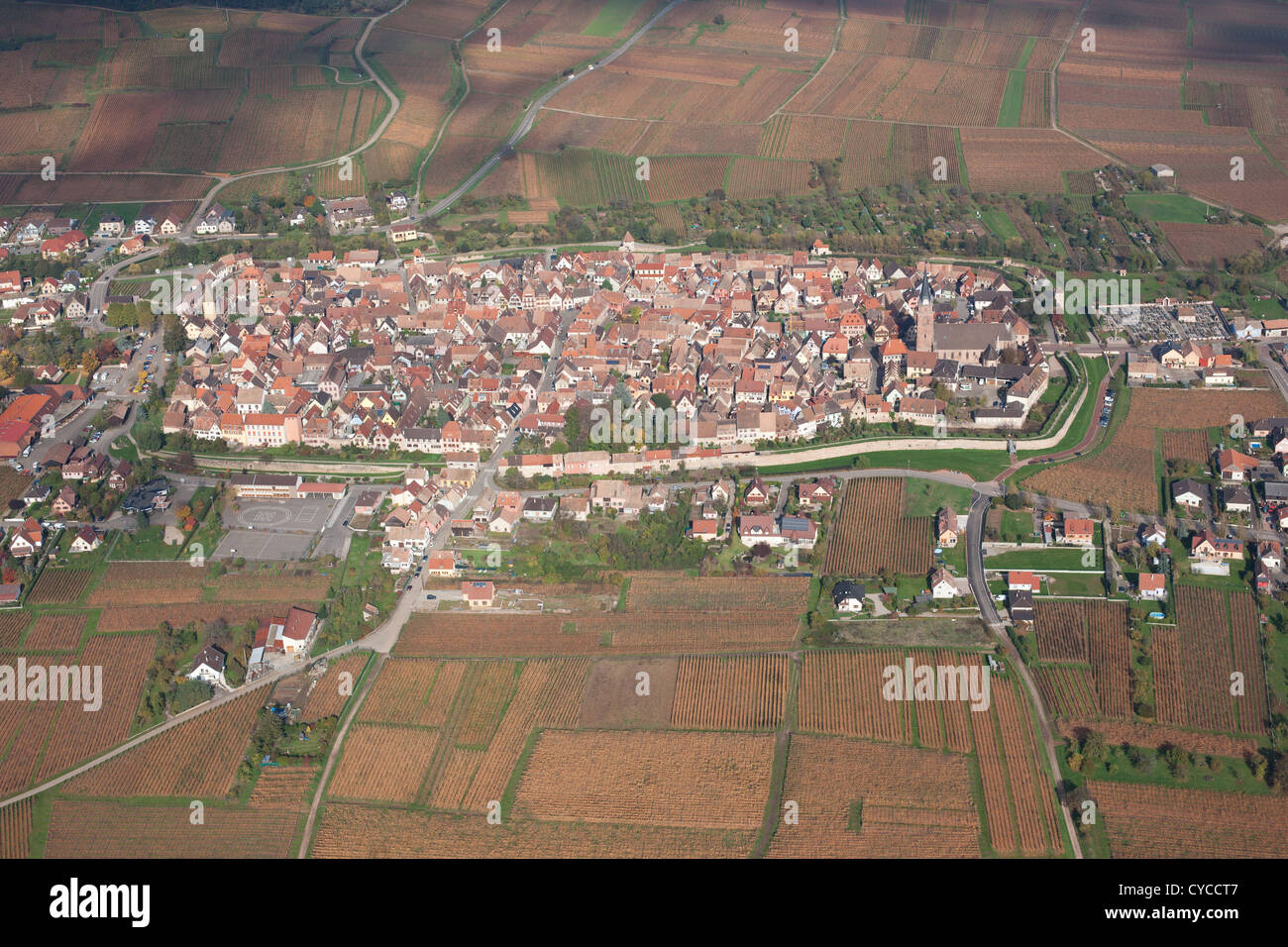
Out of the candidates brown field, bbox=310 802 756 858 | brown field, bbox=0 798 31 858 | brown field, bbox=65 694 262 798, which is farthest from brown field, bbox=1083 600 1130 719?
brown field, bbox=0 798 31 858

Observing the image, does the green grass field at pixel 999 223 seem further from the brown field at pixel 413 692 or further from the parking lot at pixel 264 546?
the brown field at pixel 413 692

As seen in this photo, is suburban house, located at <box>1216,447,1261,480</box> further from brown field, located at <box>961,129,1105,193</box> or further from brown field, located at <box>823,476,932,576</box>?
brown field, located at <box>961,129,1105,193</box>

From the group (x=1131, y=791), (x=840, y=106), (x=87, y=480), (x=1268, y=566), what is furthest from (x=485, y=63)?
(x=1131, y=791)

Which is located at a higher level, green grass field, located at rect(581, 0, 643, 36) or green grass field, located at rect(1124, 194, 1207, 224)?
green grass field, located at rect(581, 0, 643, 36)

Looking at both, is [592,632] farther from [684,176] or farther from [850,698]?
[684,176]

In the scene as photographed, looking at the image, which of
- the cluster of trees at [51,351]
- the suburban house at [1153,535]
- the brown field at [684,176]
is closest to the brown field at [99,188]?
the cluster of trees at [51,351]

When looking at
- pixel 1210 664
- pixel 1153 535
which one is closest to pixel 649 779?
pixel 1210 664
